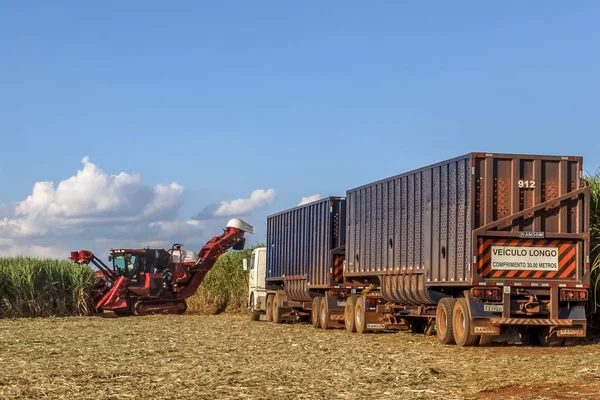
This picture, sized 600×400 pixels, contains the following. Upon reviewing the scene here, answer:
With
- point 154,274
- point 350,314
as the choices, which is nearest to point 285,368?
point 350,314

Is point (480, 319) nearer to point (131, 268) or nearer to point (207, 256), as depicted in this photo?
point (207, 256)

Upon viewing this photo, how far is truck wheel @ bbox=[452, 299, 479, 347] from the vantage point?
779 inches

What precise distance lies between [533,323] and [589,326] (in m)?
3.90

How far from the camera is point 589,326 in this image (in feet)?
75.7

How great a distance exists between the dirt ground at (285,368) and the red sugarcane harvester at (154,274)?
14.6 metres

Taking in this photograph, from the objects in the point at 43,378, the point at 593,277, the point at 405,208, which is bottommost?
the point at 43,378

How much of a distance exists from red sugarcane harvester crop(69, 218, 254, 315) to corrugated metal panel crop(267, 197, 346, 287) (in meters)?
5.09

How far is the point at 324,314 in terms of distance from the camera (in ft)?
94.3

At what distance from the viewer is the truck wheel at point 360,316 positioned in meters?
25.7

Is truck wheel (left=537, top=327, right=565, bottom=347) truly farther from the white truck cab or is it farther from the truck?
the white truck cab

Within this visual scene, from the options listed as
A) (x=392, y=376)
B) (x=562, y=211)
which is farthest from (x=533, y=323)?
(x=392, y=376)

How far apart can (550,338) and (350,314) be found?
7.51 m

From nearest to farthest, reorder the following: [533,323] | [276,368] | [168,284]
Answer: [276,368]
[533,323]
[168,284]

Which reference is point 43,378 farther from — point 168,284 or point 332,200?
point 168,284
